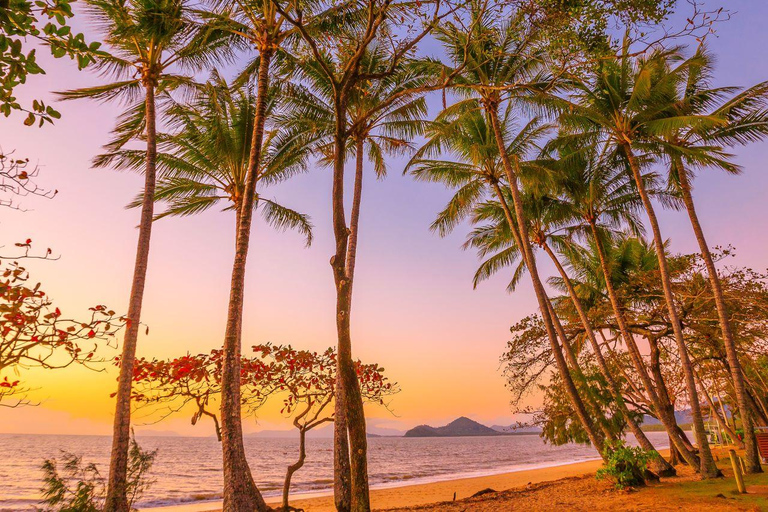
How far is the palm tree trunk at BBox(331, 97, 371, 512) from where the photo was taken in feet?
17.8

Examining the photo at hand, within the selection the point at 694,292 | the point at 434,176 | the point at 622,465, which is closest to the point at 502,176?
the point at 434,176

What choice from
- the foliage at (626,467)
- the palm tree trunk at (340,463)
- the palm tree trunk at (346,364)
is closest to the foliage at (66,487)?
the palm tree trunk at (346,364)

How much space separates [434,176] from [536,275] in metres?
4.93

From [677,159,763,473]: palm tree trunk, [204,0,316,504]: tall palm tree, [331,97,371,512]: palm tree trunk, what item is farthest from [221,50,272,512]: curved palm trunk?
[677,159,763,473]: palm tree trunk

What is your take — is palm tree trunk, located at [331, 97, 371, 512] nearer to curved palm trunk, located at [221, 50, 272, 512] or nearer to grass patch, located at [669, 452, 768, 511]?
curved palm trunk, located at [221, 50, 272, 512]

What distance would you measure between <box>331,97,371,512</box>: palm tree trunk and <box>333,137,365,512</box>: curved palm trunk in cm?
116

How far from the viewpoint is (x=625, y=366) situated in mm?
16078

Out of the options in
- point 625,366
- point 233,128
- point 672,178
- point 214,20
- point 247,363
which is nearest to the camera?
point 214,20

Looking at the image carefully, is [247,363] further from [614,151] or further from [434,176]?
[614,151]

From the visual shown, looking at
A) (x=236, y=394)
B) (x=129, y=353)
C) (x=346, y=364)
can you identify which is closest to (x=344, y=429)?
(x=236, y=394)

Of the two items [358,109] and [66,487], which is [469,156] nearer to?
[358,109]

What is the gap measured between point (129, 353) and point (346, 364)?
4.19 m

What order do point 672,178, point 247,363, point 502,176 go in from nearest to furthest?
point 247,363 → point 672,178 → point 502,176

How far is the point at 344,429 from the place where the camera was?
28.6ft
